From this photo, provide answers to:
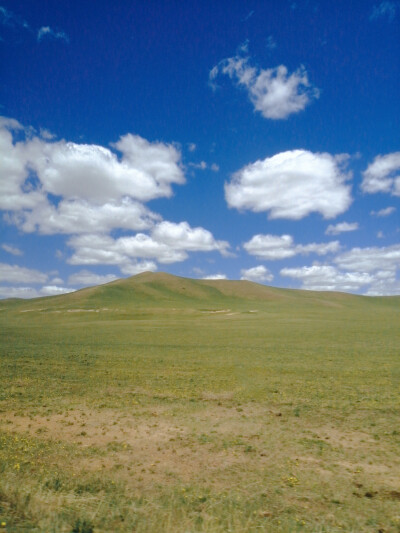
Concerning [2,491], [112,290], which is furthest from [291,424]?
[112,290]

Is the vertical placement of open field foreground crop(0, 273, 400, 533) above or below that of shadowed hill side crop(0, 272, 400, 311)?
below

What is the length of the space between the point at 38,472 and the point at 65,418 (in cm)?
598

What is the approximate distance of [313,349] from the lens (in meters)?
40.5

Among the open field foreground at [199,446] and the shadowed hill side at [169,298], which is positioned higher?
the shadowed hill side at [169,298]

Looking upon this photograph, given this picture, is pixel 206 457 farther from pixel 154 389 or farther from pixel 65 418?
pixel 154 389

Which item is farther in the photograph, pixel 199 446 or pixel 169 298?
pixel 169 298

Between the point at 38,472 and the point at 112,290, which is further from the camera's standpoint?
the point at 112,290

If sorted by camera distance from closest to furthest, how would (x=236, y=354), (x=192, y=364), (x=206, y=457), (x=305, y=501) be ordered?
(x=305, y=501) → (x=206, y=457) → (x=192, y=364) → (x=236, y=354)

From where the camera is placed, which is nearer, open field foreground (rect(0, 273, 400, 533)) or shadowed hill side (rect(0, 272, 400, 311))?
open field foreground (rect(0, 273, 400, 533))

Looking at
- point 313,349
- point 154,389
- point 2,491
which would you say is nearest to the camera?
point 2,491

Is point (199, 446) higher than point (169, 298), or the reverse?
point (169, 298)

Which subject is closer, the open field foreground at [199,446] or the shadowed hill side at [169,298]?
the open field foreground at [199,446]

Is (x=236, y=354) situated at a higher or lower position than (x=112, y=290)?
lower

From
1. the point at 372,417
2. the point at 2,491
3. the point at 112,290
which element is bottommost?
the point at 372,417
